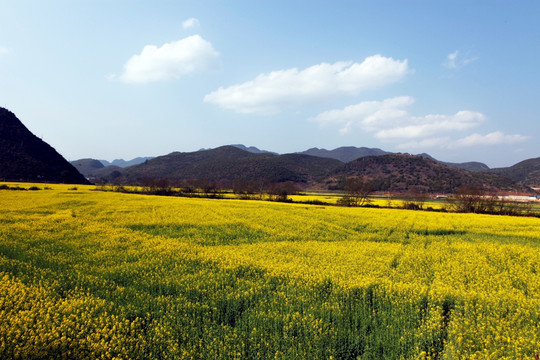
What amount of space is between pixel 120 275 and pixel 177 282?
2.09 m

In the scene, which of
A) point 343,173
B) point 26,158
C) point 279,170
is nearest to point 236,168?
point 279,170

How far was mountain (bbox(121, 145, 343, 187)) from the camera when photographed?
346 feet

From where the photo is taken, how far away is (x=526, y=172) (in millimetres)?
129125

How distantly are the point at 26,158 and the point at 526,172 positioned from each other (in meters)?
196

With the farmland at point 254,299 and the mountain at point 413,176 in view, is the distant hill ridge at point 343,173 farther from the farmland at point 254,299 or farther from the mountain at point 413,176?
the farmland at point 254,299

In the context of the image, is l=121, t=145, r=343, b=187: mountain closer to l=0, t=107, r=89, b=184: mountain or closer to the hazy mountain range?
the hazy mountain range

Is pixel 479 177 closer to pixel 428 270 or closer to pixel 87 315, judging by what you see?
pixel 428 270

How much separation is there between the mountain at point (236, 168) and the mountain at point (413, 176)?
14.5 metres

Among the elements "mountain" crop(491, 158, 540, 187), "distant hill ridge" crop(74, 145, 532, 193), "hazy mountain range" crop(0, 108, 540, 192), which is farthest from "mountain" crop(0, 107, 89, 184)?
"mountain" crop(491, 158, 540, 187)

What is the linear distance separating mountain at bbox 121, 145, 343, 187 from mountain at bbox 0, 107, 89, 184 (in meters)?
21.3

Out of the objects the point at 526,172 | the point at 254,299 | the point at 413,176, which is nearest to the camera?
the point at 254,299

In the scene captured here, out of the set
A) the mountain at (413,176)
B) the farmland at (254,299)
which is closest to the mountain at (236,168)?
the mountain at (413,176)

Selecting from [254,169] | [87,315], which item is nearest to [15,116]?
[254,169]

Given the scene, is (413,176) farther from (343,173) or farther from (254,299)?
(254,299)
